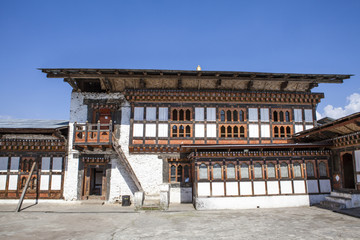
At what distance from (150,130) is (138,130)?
1.00 m

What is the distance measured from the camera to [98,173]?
2786 cm

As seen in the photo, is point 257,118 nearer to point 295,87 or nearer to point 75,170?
point 295,87

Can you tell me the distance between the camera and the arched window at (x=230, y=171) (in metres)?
18.3

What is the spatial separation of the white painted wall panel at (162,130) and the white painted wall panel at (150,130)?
0.42 m

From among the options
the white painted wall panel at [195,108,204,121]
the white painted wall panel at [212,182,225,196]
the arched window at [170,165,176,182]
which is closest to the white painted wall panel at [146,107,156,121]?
the white painted wall panel at [195,108,204,121]

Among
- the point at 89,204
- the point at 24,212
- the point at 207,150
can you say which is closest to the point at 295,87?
the point at 207,150

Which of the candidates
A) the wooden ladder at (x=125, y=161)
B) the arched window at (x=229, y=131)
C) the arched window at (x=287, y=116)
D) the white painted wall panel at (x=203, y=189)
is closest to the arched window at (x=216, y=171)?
the white painted wall panel at (x=203, y=189)

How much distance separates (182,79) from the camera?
2139cm

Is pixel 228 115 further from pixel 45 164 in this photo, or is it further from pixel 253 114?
pixel 45 164

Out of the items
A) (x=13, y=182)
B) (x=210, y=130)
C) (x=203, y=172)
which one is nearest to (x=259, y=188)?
(x=203, y=172)

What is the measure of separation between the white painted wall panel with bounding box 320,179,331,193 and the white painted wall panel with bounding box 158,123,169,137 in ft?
40.6

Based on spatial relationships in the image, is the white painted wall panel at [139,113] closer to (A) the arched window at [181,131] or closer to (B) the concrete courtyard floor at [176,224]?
(A) the arched window at [181,131]

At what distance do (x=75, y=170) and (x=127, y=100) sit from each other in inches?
285

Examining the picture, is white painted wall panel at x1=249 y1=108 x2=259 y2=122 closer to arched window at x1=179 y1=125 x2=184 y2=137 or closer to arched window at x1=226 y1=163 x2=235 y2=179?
arched window at x1=226 y1=163 x2=235 y2=179
